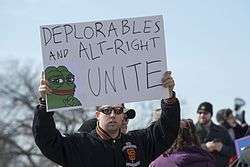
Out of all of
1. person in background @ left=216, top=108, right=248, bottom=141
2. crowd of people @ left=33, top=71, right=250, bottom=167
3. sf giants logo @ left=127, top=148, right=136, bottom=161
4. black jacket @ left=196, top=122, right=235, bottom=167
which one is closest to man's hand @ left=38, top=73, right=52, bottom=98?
crowd of people @ left=33, top=71, right=250, bottom=167

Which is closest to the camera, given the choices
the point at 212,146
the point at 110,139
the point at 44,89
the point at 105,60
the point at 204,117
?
the point at 44,89

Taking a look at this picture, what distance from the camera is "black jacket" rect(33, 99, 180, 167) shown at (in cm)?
501

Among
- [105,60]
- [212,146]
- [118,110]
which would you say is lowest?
[212,146]

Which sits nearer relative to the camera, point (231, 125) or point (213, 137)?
point (213, 137)

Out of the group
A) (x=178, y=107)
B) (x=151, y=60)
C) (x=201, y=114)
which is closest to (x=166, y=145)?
(x=178, y=107)

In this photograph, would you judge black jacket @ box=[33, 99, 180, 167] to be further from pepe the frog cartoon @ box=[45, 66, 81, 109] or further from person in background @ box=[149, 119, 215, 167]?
person in background @ box=[149, 119, 215, 167]

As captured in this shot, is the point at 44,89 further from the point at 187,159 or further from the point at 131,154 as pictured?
the point at 187,159

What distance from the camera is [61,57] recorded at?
5.21m

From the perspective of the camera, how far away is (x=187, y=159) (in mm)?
6055

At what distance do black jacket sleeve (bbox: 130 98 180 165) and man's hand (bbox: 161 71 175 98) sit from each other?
8cm

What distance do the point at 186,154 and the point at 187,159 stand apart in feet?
0.19

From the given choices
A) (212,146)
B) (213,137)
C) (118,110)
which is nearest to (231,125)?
(213,137)

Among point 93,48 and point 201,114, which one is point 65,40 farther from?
point 201,114

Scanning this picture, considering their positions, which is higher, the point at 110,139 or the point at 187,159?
the point at 110,139
